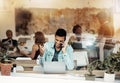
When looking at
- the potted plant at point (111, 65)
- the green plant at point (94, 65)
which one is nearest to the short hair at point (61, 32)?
the green plant at point (94, 65)

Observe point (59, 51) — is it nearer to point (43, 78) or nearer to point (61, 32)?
point (61, 32)

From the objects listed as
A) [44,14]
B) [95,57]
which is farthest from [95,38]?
[44,14]

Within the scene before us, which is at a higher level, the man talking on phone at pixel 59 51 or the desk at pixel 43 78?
the man talking on phone at pixel 59 51

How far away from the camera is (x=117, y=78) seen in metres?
2.75

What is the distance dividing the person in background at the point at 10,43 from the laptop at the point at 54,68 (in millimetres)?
411

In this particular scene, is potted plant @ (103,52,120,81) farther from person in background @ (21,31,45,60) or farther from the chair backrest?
person in background @ (21,31,45,60)

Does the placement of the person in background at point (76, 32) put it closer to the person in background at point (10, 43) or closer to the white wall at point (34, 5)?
the white wall at point (34, 5)

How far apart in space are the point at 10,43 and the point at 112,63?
1.24 m

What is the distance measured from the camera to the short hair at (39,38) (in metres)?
2.76

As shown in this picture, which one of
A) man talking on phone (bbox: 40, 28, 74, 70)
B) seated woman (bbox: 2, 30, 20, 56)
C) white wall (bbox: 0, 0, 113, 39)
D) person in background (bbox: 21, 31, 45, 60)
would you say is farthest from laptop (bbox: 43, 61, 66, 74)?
white wall (bbox: 0, 0, 113, 39)

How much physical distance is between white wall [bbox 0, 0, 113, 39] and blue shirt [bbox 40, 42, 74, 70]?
18.2 inches

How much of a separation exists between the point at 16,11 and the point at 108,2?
3.51ft

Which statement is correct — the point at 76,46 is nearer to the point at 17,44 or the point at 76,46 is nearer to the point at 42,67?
the point at 42,67

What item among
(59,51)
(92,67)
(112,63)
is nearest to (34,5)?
(59,51)
